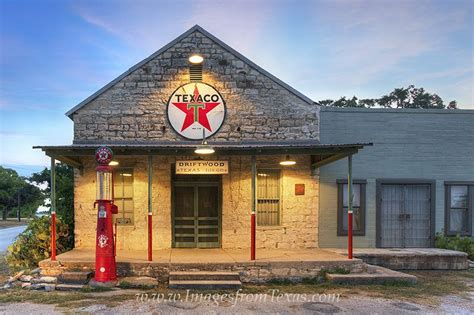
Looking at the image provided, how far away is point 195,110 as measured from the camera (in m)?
11.0

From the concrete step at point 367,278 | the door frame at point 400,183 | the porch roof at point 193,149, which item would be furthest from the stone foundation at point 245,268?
the door frame at point 400,183

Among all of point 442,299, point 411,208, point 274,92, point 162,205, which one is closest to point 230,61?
point 274,92

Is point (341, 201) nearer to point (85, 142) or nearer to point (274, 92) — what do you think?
point (274, 92)

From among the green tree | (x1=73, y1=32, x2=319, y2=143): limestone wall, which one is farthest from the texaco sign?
the green tree

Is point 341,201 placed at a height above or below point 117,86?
below

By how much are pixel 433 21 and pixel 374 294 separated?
33.7ft

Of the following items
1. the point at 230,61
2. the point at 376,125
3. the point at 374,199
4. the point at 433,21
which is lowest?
the point at 374,199

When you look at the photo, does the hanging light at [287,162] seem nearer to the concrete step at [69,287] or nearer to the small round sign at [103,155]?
the small round sign at [103,155]

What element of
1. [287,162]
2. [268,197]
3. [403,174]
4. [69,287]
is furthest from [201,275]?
[403,174]

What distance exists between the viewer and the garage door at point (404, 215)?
11.8 meters

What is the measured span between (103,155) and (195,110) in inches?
126

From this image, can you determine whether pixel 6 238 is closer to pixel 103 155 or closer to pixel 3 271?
pixel 3 271

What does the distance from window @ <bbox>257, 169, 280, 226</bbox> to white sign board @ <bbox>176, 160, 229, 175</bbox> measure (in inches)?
52.2

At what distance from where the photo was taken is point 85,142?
35.1 ft
